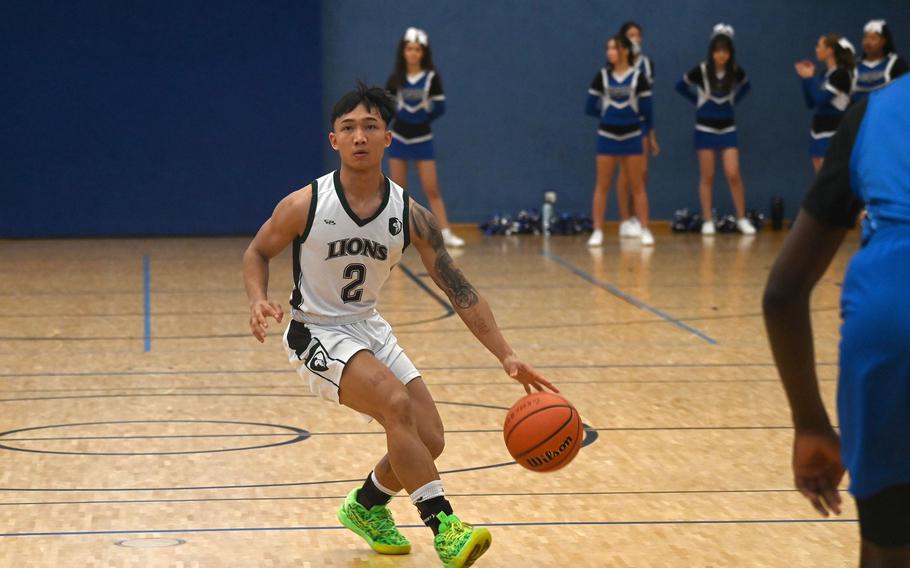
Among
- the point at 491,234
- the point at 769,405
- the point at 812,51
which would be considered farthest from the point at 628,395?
the point at 812,51

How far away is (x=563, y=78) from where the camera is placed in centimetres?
1603

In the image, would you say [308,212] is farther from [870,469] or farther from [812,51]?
[812,51]

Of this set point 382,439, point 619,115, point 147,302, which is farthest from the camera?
point 619,115

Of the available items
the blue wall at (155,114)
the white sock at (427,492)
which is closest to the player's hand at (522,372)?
the white sock at (427,492)

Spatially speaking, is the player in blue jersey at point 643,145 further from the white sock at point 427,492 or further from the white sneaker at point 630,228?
the white sock at point 427,492

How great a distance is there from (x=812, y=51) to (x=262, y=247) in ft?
42.7

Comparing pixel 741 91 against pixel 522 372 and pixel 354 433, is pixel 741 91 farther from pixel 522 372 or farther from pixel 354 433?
pixel 522 372

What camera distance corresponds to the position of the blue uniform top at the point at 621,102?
13938 millimetres

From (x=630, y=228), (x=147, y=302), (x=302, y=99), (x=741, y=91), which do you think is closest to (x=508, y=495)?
(x=147, y=302)

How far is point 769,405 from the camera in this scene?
6461 mm

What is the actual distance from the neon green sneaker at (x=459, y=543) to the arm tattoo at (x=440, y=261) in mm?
810

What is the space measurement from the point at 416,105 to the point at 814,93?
434 centimetres

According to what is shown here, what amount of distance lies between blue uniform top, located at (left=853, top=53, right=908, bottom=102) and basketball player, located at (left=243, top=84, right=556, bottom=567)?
1086 centimetres

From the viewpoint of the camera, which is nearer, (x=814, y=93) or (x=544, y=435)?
(x=544, y=435)
